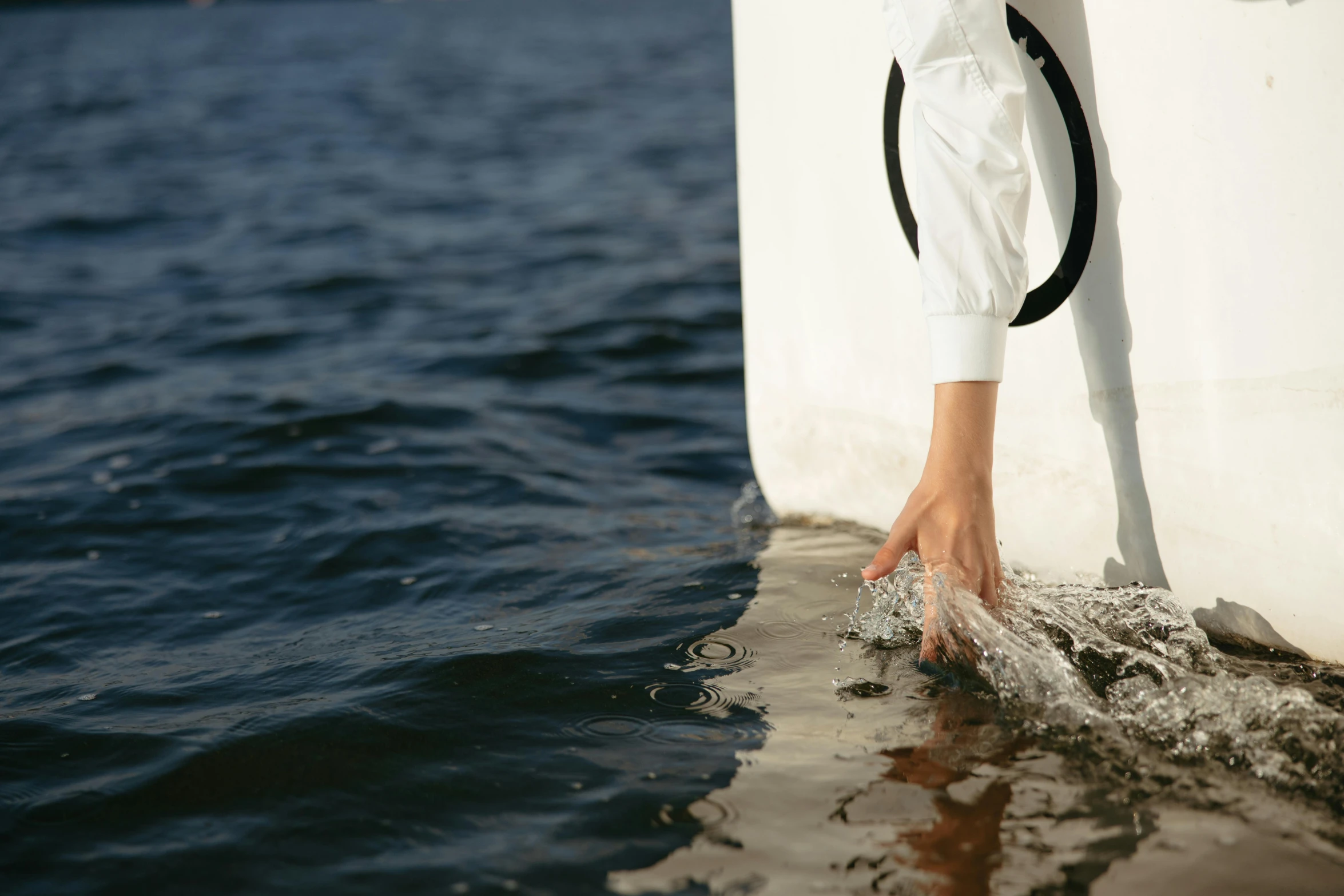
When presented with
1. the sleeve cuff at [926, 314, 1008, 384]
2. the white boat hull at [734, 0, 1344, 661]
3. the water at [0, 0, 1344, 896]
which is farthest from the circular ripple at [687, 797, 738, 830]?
the white boat hull at [734, 0, 1344, 661]

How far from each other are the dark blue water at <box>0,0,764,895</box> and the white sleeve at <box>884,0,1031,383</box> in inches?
25.3

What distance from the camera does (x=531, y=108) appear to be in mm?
11469

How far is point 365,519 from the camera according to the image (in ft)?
9.24

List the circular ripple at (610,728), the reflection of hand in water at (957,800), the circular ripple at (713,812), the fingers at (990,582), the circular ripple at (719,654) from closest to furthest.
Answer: the reflection of hand in water at (957,800) < the circular ripple at (713,812) < the fingers at (990,582) < the circular ripple at (610,728) < the circular ripple at (719,654)

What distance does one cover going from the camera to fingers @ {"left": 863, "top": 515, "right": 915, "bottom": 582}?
1457mm

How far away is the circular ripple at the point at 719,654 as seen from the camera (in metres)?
1.85

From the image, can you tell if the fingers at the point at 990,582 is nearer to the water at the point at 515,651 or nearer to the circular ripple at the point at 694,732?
the water at the point at 515,651

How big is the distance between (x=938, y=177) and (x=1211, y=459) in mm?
599

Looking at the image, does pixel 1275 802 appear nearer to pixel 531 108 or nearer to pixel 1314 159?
pixel 1314 159

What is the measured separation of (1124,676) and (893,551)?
0.43 metres

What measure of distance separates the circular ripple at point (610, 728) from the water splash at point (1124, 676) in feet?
1.41

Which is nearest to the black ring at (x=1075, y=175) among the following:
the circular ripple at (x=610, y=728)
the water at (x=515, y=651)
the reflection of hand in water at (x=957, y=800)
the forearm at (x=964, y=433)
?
the forearm at (x=964, y=433)

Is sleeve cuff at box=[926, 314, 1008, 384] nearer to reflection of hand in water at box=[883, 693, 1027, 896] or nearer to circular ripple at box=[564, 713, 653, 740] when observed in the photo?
reflection of hand in water at box=[883, 693, 1027, 896]

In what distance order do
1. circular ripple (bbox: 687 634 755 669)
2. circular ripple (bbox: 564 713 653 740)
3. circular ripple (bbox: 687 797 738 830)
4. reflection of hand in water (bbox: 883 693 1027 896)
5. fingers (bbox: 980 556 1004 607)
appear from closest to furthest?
1. reflection of hand in water (bbox: 883 693 1027 896)
2. circular ripple (bbox: 687 797 738 830)
3. fingers (bbox: 980 556 1004 607)
4. circular ripple (bbox: 564 713 653 740)
5. circular ripple (bbox: 687 634 755 669)
